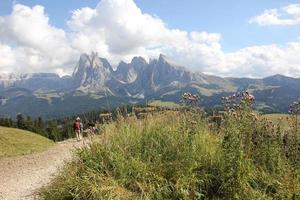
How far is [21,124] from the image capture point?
97.7 metres

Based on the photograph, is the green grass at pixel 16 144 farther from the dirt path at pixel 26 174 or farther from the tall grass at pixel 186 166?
the tall grass at pixel 186 166

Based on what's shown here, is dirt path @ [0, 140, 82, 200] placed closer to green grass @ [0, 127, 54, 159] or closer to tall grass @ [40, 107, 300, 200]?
tall grass @ [40, 107, 300, 200]

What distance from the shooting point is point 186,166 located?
39.8 ft

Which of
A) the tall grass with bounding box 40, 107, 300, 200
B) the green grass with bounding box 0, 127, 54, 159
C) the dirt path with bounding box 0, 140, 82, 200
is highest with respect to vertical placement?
the tall grass with bounding box 40, 107, 300, 200

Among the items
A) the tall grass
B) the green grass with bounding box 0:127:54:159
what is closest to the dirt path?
the tall grass

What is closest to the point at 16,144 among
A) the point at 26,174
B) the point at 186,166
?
the point at 26,174

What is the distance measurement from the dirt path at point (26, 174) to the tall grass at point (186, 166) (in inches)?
94.8

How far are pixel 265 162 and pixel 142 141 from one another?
366cm

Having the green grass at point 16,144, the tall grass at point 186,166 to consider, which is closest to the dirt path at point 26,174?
the tall grass at point 186,166

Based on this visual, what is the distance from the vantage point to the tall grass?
1133 cm

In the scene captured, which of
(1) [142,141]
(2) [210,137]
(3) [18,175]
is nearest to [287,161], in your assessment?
(2) [210,137]

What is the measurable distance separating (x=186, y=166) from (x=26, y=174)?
46.4 ft

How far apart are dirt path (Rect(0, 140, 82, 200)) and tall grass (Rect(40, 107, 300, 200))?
7.90 feet

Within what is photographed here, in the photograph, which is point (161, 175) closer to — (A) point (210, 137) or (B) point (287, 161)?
(A) point (210, 137)
